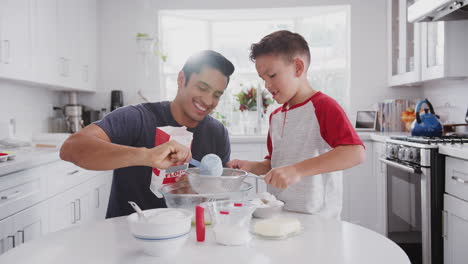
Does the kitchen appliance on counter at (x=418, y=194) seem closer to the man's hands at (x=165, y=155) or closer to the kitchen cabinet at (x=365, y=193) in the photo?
the kitchen cabinet at (x=365, y=193)

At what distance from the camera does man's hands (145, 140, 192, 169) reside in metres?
1.07

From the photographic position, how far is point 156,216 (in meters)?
0.85

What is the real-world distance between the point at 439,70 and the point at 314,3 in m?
1.48

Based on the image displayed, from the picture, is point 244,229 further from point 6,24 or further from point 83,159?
point 6,24

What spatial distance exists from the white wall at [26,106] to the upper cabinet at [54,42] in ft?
0.71

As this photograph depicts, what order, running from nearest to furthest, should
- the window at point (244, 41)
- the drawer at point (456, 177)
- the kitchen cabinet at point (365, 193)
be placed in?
the drawer at point (456, 177) < the kitchen cabinet at point (365, 193) < the window at point (244, 41)

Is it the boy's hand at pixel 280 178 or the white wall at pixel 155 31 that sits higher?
the white wall at pixel 155 31

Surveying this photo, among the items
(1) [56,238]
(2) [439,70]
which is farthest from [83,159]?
(2) [439,70]

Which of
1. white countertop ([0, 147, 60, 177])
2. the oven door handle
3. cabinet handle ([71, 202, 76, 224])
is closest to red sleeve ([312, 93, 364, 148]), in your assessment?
the oven door handle

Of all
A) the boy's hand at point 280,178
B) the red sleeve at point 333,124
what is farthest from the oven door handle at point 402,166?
the boy's hand at point 280,178

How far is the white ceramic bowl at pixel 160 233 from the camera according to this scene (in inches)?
31.5

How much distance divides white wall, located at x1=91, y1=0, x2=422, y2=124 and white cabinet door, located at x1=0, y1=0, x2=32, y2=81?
130 centimetres

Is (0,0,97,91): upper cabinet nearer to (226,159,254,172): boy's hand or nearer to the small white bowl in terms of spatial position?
(226,159,254,172): boy's hand

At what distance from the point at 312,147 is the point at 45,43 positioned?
87.4 inches
